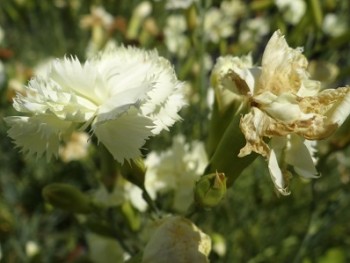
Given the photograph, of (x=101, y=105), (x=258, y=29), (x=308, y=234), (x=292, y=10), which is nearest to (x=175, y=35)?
(x=258, y=29)

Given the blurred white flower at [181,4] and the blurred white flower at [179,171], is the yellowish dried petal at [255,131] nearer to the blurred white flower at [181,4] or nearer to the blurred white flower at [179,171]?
the blurred white flower at [179,171]

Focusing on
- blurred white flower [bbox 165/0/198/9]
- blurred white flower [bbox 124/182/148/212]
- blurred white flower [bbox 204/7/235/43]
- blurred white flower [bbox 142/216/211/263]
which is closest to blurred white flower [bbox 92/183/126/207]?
blurred white flower [bbox 124/182/148/212]

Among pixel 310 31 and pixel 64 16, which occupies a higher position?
pixel 310 31

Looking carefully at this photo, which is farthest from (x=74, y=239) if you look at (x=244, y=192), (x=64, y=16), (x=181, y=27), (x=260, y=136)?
(x=64, y=16)

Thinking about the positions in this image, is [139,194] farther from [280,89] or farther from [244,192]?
Answer: [244,192]

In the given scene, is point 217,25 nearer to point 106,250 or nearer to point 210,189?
point 106,250

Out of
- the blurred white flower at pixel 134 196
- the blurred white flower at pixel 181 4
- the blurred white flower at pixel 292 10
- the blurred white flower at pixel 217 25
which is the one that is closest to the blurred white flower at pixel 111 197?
the blurred white flower at pixel 134 196
